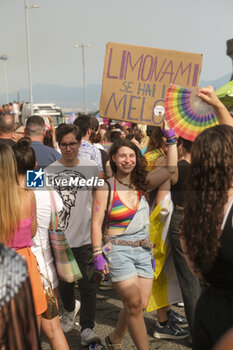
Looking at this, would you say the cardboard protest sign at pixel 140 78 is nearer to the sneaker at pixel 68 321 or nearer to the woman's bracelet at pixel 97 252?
the woman's bracelet at pixel 97 252

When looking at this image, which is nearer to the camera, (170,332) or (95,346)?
(95,346)

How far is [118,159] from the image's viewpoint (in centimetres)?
407

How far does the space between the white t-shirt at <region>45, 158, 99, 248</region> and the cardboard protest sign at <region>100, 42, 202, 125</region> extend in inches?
27.5

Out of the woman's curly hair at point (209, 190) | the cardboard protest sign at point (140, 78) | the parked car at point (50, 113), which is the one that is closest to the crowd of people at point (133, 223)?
the woman's curly hair at point (209, 190)

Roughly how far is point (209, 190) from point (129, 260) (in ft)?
5.60

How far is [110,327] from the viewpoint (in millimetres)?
4844

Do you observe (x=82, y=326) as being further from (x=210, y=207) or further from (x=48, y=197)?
(x=210, y=207)

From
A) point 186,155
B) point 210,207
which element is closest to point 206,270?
point 210,207

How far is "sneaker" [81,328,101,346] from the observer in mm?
4371

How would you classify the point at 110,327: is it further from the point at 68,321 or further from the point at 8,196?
the point at 8,196

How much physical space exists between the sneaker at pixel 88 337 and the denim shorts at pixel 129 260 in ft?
2.90

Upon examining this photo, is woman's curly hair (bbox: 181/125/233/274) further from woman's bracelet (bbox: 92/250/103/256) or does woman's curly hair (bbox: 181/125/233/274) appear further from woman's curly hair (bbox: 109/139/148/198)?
woman's curly hair (bbox: 109/139/148/198)

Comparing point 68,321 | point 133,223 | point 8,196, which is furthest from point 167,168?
point 68,321

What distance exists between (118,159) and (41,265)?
106 centimetres
